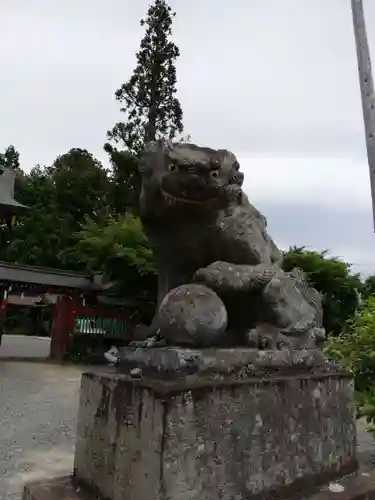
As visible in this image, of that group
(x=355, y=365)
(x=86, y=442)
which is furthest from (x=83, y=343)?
(x=86, y=442)

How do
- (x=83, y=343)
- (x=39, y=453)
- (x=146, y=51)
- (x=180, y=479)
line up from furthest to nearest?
(x=146, y=51) < (x=83, y=343) < (x=39, y=453) < (x=180, y=479)

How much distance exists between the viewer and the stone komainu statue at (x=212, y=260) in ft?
5.90

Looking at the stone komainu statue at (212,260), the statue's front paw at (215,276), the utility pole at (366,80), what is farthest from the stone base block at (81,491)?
the utility pole at (366,80)

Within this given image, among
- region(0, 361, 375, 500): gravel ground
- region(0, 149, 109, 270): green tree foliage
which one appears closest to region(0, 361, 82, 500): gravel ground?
region(0, 361, 375, 500): gravel ground

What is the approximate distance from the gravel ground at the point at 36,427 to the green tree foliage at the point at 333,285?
4526mm

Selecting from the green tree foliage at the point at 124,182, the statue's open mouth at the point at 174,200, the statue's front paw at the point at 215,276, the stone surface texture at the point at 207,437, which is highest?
the green tree foliage at the point at 124,182

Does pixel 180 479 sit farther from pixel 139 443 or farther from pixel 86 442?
pixel 86 442

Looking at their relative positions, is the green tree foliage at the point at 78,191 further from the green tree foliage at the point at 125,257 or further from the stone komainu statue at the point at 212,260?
the stone komainu statue at the point at 212,260

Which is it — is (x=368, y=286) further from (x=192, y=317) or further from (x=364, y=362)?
(x=192, y=317)

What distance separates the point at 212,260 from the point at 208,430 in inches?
29.1

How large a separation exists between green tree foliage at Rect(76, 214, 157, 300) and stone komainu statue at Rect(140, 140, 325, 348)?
876 cm

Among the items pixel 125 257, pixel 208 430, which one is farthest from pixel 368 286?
pixel 208 430

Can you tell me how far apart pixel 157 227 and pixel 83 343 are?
403 inches

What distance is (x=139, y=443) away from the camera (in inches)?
61.9
